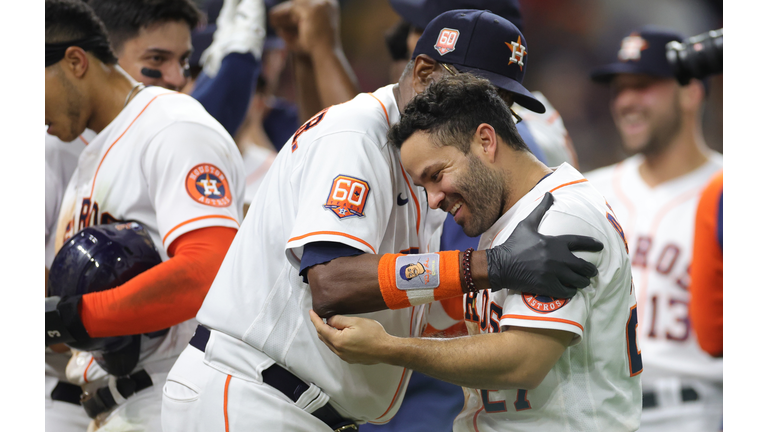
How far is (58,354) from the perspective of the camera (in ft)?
10.7

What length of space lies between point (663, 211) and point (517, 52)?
385 centimetres

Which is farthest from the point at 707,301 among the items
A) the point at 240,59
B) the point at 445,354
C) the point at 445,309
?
the point at 240,59

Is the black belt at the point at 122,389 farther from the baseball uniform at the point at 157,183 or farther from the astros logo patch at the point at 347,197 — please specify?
the astros logo patch at the point at 347,197

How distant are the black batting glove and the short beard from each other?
1445 millimetres

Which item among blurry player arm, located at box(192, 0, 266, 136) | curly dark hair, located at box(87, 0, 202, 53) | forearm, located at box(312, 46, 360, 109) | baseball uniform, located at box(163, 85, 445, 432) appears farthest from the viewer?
forearm, located at box(312, 46, 360, 109)

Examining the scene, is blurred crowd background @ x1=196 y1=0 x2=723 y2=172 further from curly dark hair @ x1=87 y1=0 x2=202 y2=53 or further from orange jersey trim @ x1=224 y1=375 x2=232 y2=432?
orange jersey trim @ x1=224 y1=375 x2=232 y2=432

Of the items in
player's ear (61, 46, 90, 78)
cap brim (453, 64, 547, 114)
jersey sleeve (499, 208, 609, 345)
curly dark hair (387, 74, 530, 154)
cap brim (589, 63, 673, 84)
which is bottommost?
jersey sleeve (499, 208, 609, 345)

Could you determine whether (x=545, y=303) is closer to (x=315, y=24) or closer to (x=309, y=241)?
(x=309, y=241)

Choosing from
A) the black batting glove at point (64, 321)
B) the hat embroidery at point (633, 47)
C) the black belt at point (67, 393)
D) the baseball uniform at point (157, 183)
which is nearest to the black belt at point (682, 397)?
the hat embroidery at point (633, 47)

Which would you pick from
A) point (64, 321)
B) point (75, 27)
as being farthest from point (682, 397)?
point (75, 27)

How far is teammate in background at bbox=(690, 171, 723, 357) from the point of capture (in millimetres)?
3619

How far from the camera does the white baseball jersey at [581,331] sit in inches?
72.4

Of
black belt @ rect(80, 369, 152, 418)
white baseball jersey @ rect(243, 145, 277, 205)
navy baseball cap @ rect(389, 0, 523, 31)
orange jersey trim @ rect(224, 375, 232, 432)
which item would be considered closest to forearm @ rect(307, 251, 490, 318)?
orange jersey trim @ rect(224, 375, 232, 432)

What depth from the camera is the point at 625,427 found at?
6.57 feet
